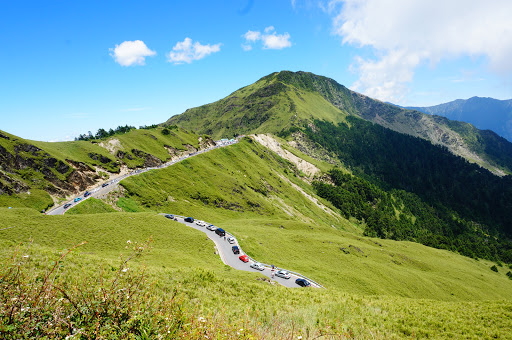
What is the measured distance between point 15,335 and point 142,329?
10.4 ft

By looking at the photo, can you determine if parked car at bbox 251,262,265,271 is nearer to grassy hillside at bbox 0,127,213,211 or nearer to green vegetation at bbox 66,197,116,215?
green vegetation at bbox 66,197,116,215

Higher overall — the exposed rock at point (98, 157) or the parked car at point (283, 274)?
the exposed rock at point (98, 157)

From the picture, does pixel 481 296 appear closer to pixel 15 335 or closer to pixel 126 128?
pixel 15 335

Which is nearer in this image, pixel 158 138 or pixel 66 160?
pixel 66 160

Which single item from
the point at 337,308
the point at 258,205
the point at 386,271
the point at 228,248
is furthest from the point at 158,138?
the point at 337,308

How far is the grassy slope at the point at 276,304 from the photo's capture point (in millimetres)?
15508

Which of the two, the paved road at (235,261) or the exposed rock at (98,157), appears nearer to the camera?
the paved road at (235,261)

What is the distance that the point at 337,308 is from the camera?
820 inches

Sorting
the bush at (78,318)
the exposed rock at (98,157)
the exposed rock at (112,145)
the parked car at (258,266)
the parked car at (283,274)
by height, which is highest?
the exposed rock at (112,145)

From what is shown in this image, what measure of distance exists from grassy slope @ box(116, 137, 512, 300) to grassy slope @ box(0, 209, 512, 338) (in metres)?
18.3

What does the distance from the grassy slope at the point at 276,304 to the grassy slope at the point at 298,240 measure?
1828 cm

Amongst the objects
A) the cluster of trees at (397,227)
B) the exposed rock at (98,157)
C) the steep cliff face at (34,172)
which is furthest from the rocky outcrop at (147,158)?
the cluster of trees at (397,227)

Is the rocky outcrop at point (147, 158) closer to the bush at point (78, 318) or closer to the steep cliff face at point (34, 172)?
the steep cliff face at point (34, 172)

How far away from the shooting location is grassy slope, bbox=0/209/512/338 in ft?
50.9
